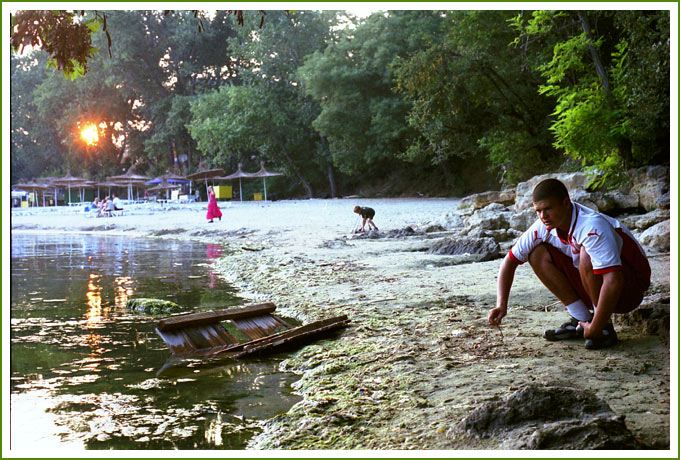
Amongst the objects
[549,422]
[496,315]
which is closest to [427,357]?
[496,315]

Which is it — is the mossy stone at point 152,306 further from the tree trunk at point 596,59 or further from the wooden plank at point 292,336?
the tree trunk at point 596,59

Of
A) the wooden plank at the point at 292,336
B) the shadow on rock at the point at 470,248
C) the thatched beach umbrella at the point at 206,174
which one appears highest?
the thatched beach umbrella at the point at 206,174

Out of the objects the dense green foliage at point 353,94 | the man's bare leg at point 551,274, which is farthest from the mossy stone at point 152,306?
the man's bare leg at point 551,274

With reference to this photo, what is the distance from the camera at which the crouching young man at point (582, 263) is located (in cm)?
296

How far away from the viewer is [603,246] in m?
2.94

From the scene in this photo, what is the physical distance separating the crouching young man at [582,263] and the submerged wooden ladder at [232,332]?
1.44m

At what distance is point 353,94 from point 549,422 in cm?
2596

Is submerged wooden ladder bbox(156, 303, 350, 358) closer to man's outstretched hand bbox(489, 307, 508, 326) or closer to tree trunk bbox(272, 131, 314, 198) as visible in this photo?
man's outstretched hand bbox(489, 307, 508, 326)

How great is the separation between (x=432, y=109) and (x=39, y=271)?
10.5 m

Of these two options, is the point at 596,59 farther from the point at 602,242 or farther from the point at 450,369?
the point at 450,369

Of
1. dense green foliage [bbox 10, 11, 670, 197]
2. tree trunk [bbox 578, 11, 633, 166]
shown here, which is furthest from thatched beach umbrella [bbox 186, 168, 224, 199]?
tree trunk [bbox 578, 11, 633, 166]

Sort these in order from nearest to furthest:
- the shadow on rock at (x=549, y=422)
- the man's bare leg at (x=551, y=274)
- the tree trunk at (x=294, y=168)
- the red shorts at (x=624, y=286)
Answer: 1. the shadow on rock at (x=549, y=422)
2. the red shorts at (x=624, y=286)
3. the man's bare leg at (x=551, y=274)
4. the tree trunk at (x=294, y=168)

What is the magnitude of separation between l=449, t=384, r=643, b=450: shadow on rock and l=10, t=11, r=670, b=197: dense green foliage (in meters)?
3.15

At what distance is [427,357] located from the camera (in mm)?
3418
